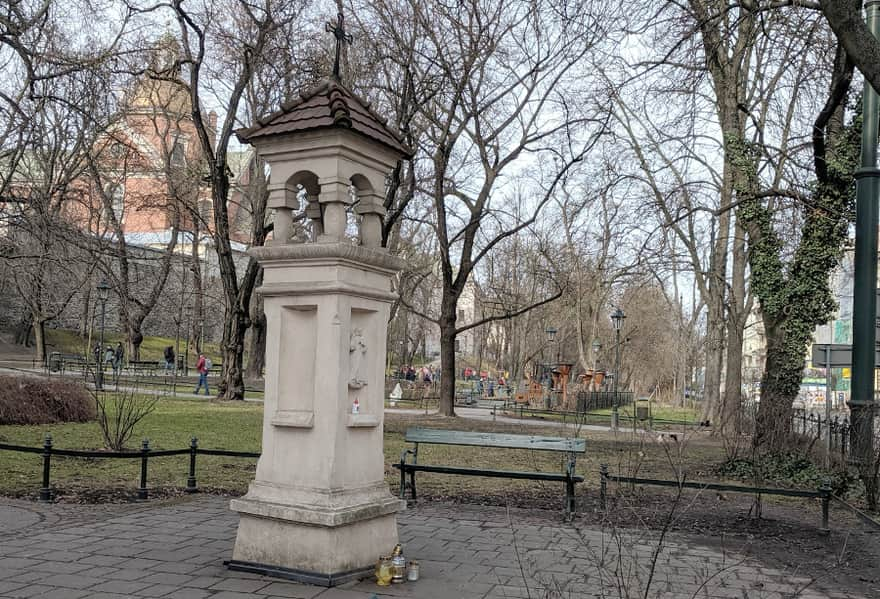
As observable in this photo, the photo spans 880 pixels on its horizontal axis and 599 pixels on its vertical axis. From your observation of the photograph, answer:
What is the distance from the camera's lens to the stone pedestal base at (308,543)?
6.27 meters

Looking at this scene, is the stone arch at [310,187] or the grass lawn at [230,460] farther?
the grass lawn at [230,460]

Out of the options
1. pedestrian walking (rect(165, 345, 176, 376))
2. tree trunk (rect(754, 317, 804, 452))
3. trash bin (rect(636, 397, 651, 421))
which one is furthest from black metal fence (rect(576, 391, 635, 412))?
pedestrian walking (rect(165, 345, 176, 376))

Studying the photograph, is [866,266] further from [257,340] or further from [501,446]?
[257,340]

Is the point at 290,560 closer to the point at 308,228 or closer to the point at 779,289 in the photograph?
the point at 779,289

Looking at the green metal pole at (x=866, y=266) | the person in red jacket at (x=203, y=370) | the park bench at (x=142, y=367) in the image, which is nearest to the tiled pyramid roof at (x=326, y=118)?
the green metal pole at (x=866, y=266)

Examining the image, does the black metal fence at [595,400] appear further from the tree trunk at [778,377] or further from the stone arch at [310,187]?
the stone arch at [310,187]

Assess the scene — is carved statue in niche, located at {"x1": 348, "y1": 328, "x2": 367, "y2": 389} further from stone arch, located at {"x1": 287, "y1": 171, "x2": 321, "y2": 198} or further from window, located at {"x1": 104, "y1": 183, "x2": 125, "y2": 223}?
window, located at {"x1": 104, "y1": 183, "x2": 125, "y2": 223}

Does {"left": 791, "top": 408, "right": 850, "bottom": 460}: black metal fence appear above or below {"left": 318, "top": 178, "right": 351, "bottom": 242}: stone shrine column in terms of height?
below

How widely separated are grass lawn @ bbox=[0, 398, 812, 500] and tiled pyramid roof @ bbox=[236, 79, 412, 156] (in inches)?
111

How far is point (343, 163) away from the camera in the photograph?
6836 millimetres

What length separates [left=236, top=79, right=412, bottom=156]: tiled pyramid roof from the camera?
6.65m

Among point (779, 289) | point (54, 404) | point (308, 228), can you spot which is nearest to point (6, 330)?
point (308, 228)

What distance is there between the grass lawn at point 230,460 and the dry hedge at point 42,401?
1.32 feet

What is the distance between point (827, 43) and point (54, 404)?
16586 mm
